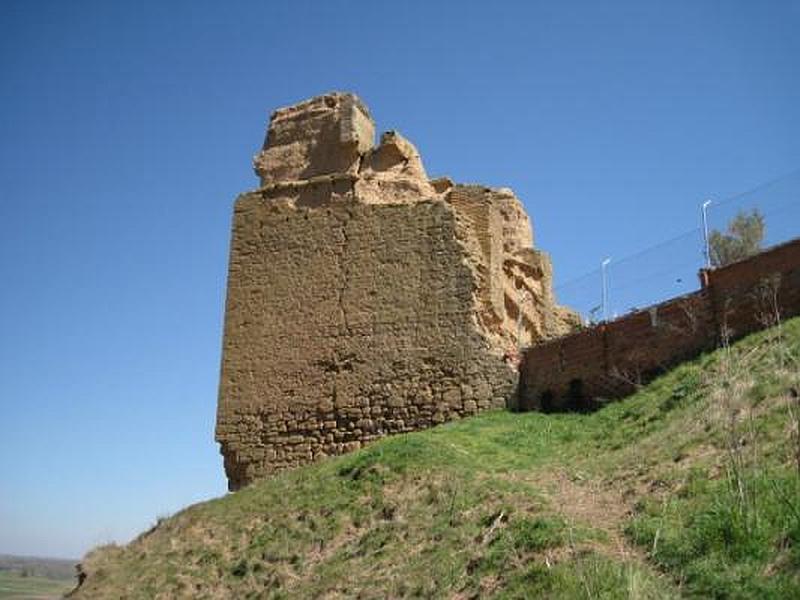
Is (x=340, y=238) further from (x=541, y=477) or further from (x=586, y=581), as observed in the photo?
(x=586, y=581)

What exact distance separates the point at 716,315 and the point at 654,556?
5470mm

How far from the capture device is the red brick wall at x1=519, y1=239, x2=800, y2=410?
10250 mm

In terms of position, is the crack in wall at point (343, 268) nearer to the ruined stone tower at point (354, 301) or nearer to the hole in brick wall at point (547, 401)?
the ruined stone tower at point (354, 301)

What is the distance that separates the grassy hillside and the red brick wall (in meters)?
0.52

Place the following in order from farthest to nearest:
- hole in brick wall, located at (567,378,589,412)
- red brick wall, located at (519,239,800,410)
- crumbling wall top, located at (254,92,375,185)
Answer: crumbling wall top, located at (254,92,375,185) → hole in brick wall, located at (567,378,589,412) → red brick wall, located at (519,239,800,410)

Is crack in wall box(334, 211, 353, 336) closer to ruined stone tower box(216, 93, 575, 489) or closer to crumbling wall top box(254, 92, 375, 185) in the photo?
ruined stone tower box(216, 93, 575, 489)

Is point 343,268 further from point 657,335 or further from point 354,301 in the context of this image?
point 657,335

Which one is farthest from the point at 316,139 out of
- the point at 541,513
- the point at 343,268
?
the point at 541,513

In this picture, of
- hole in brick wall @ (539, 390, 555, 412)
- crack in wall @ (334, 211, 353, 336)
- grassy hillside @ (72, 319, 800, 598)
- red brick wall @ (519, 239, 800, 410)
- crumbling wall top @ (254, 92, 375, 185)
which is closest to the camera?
grassy hillside @ (72, 319, 800, 598)

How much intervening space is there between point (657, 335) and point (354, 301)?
15.9 feet

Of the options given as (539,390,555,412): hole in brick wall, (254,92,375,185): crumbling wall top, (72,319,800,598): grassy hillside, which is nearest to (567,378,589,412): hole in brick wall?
(539,390,555,412): hole in brick wall

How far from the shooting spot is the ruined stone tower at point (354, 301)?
13141 mm

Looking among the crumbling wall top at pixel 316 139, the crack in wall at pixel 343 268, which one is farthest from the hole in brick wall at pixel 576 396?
the crumbling wall top at pixel 316 139

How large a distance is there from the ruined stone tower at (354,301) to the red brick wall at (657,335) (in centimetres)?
69
